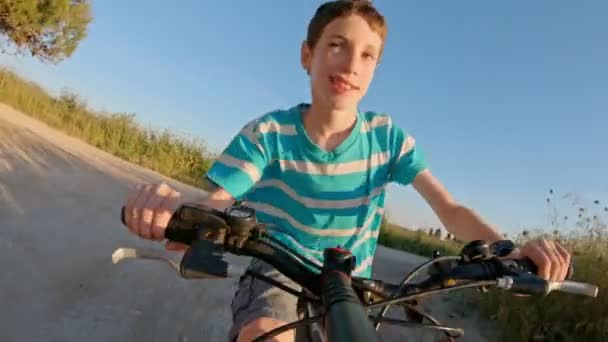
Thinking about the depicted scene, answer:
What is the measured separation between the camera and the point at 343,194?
2.49 metres

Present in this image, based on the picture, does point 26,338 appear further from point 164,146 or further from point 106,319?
point 164,146

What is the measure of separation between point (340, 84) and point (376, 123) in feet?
1.67

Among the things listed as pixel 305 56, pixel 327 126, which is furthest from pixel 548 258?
pixel 305 56

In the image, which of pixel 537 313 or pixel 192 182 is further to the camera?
pixel 192 182

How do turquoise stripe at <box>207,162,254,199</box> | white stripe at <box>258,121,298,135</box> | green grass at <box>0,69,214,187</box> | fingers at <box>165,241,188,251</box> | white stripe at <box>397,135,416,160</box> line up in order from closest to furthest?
fingers at <box>165,241,188,251</box> → turquoise stripe at <box>207,162,254,199</box> → white stripe at <box>258,121,298,135</box> → white stripe at <box>397,135,416,160</box> → green grass at <box>0,69,214,187</box>

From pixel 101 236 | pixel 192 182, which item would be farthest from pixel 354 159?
pixel 192 182

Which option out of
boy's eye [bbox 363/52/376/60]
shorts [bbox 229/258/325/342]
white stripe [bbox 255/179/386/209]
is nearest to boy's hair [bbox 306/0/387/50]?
boy's eye [bbox 363/52/376/60]

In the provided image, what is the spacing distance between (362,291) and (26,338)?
4224 millimetres

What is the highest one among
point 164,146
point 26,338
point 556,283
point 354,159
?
point 164,146

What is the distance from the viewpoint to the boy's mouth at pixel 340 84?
228cm

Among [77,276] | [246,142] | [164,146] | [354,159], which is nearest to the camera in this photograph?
[246,142]

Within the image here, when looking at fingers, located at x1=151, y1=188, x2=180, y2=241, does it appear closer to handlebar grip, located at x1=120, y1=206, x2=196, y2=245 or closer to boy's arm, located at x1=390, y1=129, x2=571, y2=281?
handlebar grip, located at x1=120, y1=206, x2=196, y2=245

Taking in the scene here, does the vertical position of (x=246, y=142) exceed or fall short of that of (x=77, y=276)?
it exceeds it

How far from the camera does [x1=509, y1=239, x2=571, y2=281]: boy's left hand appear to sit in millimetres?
1699
